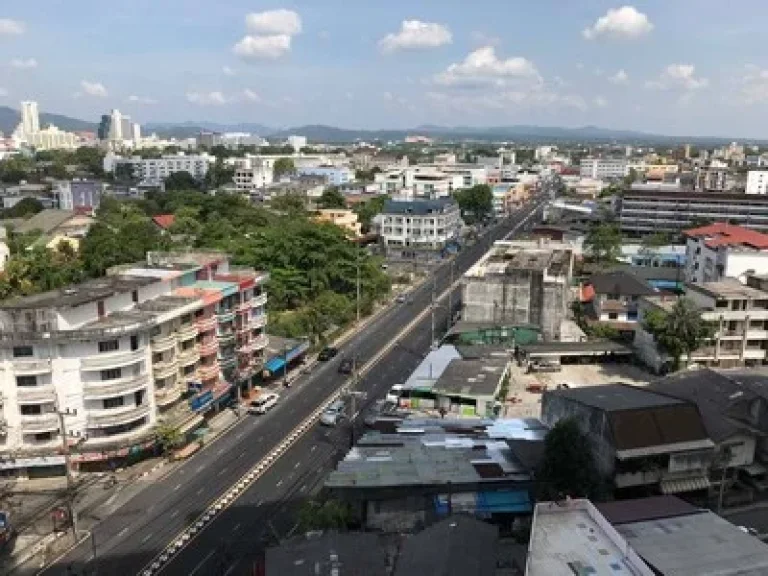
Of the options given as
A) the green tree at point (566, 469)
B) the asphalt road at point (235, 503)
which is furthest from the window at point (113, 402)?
the green tree at point (566, 469)

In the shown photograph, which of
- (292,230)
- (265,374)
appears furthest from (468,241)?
(265,374)

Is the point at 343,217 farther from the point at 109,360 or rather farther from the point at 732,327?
the point at 109,360

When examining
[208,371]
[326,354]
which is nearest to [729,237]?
[326,354]

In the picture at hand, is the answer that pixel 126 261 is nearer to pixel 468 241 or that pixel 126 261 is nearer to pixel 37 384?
pixel 37 384

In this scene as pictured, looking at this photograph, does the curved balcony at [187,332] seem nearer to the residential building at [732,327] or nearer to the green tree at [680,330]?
the green tree at [680,330]

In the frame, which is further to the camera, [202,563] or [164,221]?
[164,221]

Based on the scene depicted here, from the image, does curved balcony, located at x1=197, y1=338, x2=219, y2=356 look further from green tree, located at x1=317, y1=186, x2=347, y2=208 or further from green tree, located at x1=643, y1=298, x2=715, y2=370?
green tree, located at x1=317, y1=186, x2=347, y2=208
